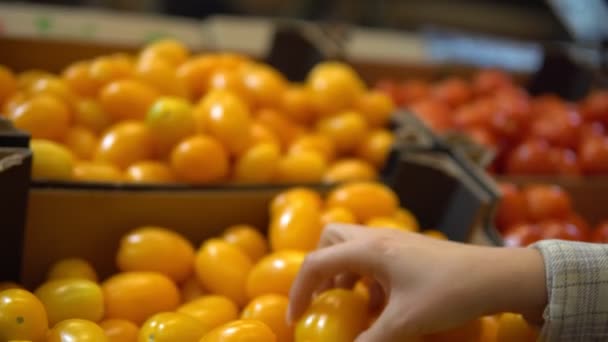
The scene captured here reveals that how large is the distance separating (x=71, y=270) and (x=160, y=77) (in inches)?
21.8

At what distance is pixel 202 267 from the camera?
108cm

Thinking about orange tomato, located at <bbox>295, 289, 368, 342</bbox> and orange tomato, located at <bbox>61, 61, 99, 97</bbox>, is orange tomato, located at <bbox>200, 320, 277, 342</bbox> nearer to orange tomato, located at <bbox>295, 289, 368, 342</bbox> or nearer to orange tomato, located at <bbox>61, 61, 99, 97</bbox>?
orange tomato, located at <bbox>295, 289, 368, 342</bbox>

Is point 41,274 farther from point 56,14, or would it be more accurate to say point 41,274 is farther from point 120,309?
point 56,14

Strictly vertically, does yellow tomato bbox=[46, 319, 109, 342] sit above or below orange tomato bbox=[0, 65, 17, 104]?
below

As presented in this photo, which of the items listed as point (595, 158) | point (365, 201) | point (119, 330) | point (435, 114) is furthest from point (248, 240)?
point (595, 158)

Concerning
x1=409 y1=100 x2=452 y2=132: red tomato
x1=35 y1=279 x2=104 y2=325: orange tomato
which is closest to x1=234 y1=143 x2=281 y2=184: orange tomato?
x1=35 y1=279 x2=104 y2=325: orange tomato

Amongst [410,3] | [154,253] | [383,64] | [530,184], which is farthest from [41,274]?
[410,3]

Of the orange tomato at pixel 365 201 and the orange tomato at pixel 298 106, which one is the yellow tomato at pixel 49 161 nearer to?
the orange tomato at pixel 365 201

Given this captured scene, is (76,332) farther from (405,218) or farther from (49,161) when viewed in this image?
(405,218)

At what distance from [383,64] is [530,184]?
846 mm

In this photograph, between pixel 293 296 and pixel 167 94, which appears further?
pixel 167 94

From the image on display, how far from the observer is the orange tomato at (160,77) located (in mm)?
1440

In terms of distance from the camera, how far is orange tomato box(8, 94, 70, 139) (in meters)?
1.15

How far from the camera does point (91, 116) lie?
1.38 meters
